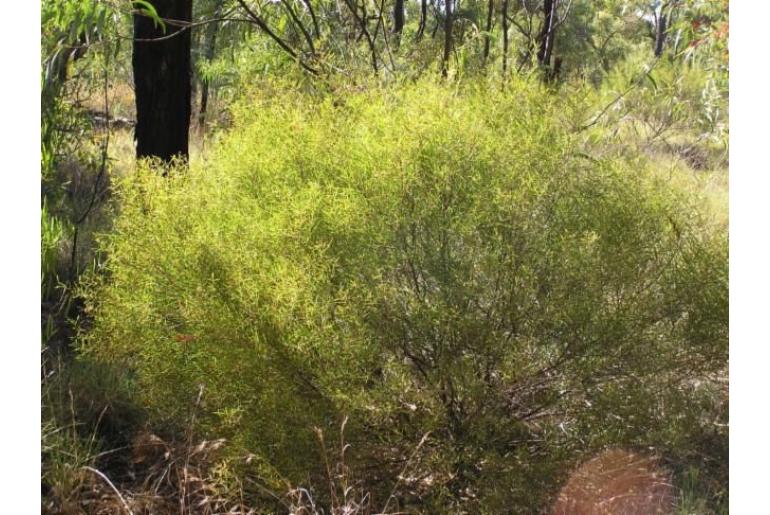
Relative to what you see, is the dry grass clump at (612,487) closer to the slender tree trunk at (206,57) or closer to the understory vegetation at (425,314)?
the understory vegetation at (425,314)

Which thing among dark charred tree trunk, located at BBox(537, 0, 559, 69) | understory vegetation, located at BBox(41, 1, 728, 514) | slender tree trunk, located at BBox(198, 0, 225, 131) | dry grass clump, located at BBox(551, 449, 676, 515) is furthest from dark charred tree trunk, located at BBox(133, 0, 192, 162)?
slender tree trunk, located at BBox(198, 0, 225, 131)

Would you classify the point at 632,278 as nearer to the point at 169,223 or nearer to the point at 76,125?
the point at 169,223

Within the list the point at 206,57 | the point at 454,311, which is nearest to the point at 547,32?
the point at 454,311

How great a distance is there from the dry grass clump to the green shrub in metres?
0.06

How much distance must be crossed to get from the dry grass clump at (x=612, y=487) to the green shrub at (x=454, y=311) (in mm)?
63

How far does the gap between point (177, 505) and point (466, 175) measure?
4.10 feet

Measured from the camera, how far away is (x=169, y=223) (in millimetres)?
2732

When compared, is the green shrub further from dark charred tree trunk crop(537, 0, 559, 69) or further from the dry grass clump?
dark charred tree trunk crop(537, 0, 559, 69)

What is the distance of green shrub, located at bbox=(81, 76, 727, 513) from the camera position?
2.44m

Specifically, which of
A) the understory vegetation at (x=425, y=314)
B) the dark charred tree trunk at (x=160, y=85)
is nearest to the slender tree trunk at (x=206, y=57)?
the dark charred tree trunk at (x=160, y=85)

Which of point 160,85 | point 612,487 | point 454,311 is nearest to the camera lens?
point 454,311

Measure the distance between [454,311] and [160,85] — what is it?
2046 mm

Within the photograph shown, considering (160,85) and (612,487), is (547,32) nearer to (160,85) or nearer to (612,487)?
(160,85)

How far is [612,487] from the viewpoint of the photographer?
8.71ft
